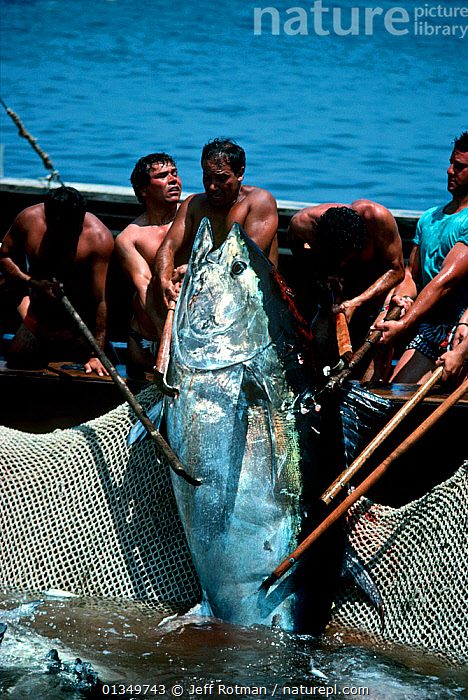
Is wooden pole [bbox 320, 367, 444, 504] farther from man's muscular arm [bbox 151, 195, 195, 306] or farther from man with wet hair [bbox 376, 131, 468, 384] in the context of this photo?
man's muscular arm [bbox 151, 195, 195, 306]

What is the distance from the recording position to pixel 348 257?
4.81 metres

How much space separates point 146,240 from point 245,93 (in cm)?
2132

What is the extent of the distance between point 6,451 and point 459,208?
3244 millimetres

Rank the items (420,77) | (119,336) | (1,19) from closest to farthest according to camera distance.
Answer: (119,336), (420,77), (1,19)

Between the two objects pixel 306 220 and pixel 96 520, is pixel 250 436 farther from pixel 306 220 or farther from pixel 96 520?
pixel 306 220

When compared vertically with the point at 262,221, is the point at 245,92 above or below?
above

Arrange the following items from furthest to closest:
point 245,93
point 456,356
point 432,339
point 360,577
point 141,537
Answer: point 245,93
point 432,339
point 141,537
point 456,356
point 360,577

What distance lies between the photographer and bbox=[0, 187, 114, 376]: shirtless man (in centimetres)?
521

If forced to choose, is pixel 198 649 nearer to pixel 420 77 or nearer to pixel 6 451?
pixel 6 451

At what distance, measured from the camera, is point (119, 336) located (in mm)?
6707

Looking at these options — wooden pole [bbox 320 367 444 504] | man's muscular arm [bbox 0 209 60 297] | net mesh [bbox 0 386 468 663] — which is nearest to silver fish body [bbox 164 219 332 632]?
wooden pole [bbox 320 367 444 504]

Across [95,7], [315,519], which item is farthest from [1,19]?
[315,519]

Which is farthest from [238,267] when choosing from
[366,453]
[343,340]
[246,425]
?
[366,453]

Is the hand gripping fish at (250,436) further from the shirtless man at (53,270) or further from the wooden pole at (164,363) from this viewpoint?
the shirtless man at (53,270)
